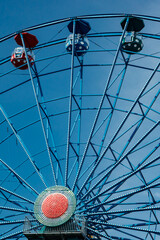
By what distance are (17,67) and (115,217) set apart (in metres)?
10.2

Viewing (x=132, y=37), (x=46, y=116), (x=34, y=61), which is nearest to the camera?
(x=132, y=37)

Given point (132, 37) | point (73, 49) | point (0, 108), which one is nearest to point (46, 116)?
point (0, 108)

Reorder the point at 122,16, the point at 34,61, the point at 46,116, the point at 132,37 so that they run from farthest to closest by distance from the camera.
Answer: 1. the point at 46,116
2. the point at 34,61
3. the point at 132,37
4. the point at 122,16

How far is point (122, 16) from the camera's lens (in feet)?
63.6

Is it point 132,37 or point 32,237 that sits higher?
point 132,37

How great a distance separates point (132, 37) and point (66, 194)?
8.83 meters

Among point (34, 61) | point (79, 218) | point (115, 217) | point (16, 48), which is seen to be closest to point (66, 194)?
point (79, 218)

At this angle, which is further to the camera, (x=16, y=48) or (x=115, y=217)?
(x=16, y=48)

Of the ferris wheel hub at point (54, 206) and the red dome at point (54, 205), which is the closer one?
the ferris wheel hub at point (54, 206)

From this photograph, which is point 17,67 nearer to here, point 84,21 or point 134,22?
point 84,21

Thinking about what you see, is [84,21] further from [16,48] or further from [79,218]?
[79,218]

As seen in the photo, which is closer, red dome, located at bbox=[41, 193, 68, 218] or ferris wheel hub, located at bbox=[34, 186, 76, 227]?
ferris wheel hub, located at bbox=[34, 186, 76, 227]

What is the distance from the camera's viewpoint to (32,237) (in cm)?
1803

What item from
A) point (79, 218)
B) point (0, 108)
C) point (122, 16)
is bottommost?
point (79, 218)
